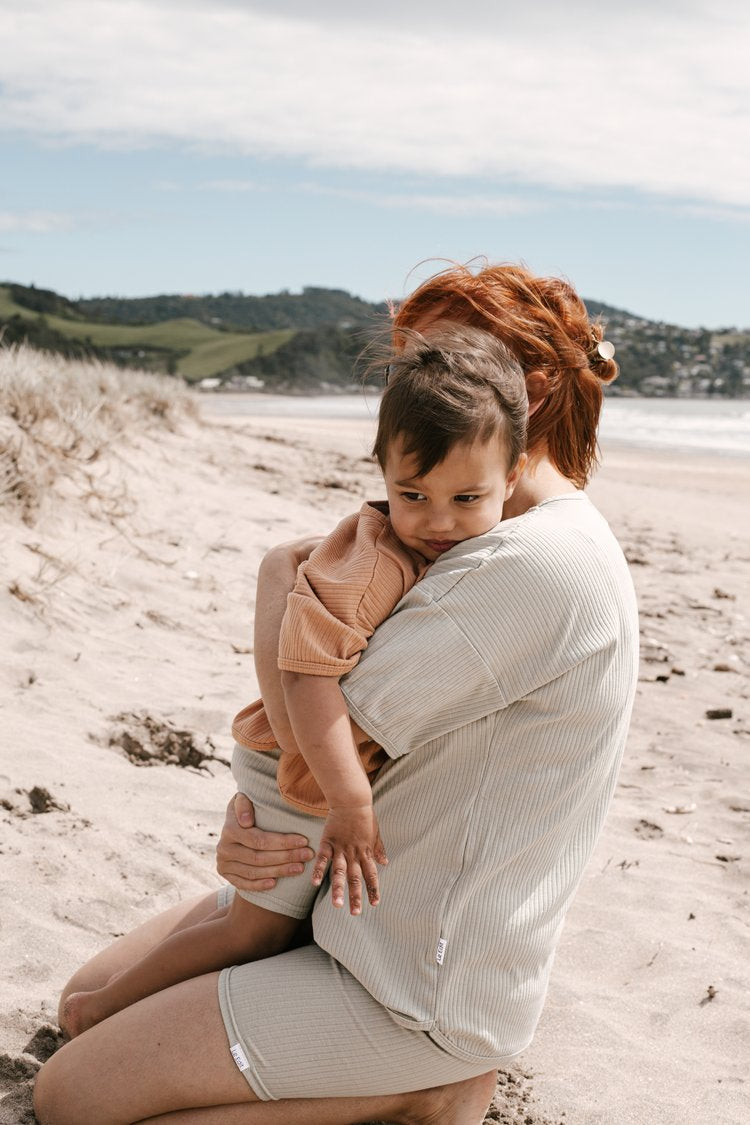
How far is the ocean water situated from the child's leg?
15.4 metres

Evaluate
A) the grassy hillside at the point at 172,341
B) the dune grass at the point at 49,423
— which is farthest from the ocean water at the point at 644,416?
the dune grass at the point at 49,423

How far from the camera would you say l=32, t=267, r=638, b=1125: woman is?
1.95 meters

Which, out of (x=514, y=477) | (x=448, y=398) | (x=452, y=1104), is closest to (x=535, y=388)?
(x=514, y=477)

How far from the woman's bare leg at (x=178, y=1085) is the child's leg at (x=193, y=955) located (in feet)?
0.36

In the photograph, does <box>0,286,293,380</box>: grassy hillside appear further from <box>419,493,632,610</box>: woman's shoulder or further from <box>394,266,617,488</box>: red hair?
<box>419,493,632,610</box>: woman's shoulder

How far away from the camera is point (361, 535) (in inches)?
82.7

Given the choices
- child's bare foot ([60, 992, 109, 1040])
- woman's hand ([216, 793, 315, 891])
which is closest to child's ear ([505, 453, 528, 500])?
woman's hand ([216, 793, 315, 891])

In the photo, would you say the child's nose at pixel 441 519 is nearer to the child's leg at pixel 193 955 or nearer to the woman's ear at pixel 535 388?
the woman's ear at pixel 535 388

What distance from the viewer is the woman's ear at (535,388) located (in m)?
2.25

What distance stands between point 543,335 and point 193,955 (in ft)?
4.79

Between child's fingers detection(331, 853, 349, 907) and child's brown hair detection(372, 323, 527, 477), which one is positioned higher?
child's brown hair detection(372, 323, 527, 477)

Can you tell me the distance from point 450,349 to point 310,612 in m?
0.53

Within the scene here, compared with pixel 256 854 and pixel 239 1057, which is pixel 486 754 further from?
pixel 239 1057

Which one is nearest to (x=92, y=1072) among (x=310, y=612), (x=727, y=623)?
(x=310, y=612)
